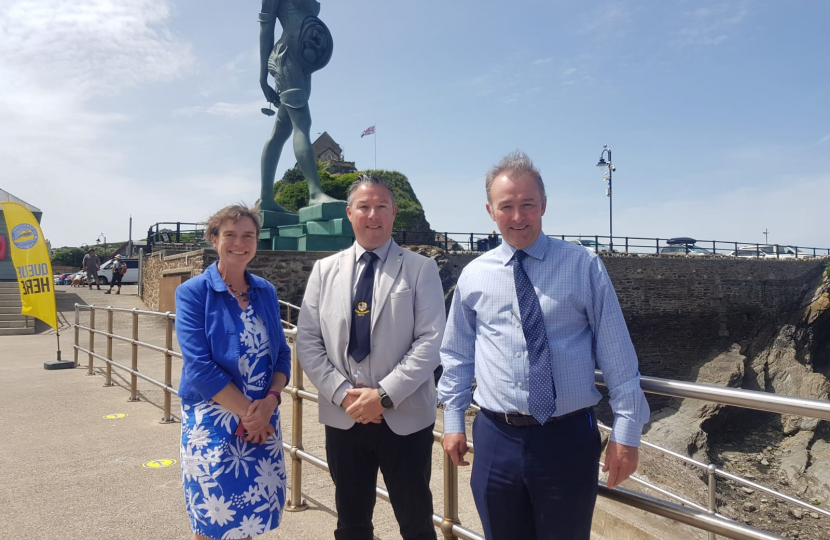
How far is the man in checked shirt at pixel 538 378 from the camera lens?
1633 millimetres

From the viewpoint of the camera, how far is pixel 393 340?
219 centimetres

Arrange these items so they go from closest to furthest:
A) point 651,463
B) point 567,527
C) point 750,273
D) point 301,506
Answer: point 567,527 < point 301,506 < point 651,463 < point 750,273

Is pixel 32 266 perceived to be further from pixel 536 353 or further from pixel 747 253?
pixel 747 253

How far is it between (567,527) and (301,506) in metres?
2.14

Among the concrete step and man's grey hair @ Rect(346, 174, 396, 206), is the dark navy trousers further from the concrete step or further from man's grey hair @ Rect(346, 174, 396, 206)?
the concrete step

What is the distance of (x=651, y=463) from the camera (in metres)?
11.0

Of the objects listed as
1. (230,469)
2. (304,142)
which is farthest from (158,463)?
(304,142)

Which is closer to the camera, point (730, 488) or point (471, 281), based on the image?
point (471, 281)

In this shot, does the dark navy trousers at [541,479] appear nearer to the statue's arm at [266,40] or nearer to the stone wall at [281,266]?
the stone wall at [281,266]

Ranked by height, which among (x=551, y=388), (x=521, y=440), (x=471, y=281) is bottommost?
(x=521, y=440)

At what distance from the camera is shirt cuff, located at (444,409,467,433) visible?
1870 mm

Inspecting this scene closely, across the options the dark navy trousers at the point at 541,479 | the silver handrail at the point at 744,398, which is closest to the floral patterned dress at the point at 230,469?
the dark navy trousers at the point at 541,479

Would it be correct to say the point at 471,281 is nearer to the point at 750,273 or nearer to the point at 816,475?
the point at 816,475

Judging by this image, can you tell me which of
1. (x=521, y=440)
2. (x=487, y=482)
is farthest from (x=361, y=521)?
(x=521, y=440)
